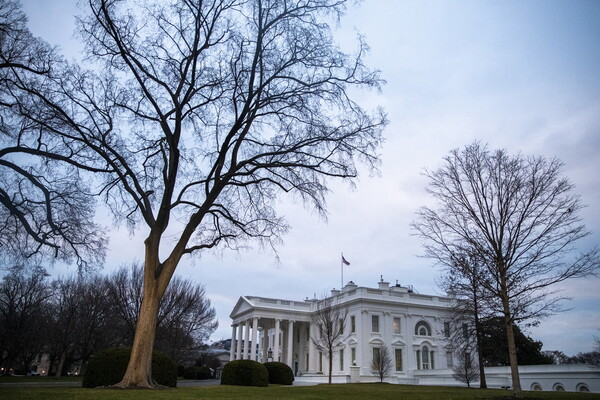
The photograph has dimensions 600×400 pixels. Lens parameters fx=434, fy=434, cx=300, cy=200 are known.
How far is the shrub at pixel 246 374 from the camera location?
24.4 m

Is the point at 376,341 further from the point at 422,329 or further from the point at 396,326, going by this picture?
the point at 422,329

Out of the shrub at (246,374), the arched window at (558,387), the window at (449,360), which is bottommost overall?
the arched window at (558,387)

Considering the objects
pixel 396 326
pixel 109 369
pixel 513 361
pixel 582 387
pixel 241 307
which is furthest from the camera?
pixel 241 307

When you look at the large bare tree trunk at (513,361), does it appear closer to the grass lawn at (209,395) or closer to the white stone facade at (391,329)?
the grass lawn at (209,395)

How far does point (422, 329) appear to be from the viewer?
51281 millimetres

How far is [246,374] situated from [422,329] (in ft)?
106

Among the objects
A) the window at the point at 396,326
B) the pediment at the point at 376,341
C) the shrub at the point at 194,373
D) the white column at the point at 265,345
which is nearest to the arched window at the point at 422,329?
the window at the point at 396,326

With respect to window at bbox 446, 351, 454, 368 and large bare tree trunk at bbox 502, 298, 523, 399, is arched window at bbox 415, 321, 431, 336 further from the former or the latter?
large bare tree trunk at bbox 502, 298, 523, 399

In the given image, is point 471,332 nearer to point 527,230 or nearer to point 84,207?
point 527,230

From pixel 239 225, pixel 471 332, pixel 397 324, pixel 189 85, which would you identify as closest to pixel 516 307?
pixel 239 225

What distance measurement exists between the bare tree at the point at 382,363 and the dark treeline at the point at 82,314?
62.8ft

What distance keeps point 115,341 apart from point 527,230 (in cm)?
4495

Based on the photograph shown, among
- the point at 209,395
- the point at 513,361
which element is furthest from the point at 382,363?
the point at 209,395

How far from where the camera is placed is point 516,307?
1567 cm
